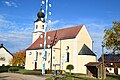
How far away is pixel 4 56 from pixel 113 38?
51513 mm

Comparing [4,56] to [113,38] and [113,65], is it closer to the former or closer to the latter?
[113,65]

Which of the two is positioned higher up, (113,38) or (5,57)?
(113,38)

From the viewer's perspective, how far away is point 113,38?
126ft

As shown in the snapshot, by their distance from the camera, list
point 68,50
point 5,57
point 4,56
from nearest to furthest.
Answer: point 68,50 < point 4,56 < point 5,57

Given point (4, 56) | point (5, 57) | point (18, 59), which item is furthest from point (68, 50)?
point (5, 57)

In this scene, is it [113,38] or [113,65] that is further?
[113,65]

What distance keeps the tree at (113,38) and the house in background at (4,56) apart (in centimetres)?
4969

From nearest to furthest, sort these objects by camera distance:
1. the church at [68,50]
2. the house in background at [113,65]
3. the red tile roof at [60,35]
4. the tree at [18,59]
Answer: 1. the church at [68,50]
2. the red tile roof at [60,35]
3. the house in background at [113,65]
4. the tree at [18,59]

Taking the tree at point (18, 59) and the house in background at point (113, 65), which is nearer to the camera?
the house in background at point (113, 65)

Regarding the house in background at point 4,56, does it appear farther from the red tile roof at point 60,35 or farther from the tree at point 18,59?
the red tile roof at point 60,35

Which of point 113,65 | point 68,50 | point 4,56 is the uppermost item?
point 68,50

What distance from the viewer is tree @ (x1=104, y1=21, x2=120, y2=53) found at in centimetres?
3791

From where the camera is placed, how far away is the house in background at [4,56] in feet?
258

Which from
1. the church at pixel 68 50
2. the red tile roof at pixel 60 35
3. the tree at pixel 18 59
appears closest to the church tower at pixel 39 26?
the red tile roof at pixel 60 35
